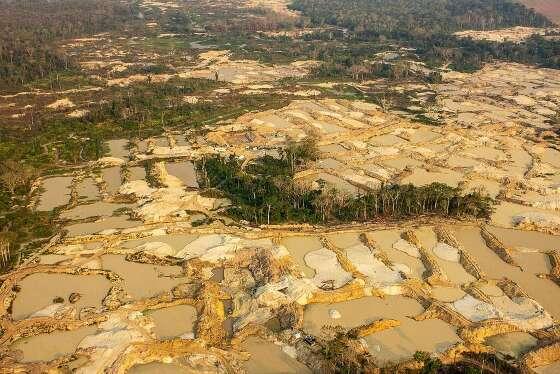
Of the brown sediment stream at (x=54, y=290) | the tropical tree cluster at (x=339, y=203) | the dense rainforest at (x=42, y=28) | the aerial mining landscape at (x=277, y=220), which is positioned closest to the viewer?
the aerial mining landscape at (x=277, y=220)

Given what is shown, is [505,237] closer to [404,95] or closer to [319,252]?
[319,252]

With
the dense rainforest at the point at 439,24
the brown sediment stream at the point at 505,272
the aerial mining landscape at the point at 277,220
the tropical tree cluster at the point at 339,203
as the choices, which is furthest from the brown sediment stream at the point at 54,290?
the dense rainforest at the point at 439,24

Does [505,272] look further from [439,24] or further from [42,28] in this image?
[42,28]

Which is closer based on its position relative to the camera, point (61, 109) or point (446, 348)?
point (446, 348)

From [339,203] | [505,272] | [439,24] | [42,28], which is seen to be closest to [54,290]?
[339,203]

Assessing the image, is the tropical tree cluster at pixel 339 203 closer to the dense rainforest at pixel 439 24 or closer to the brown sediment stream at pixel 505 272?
the brown sediment stream at pixel 505 272

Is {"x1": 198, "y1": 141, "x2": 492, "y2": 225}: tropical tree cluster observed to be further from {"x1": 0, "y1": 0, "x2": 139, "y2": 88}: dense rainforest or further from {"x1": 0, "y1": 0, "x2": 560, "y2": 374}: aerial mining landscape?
{"x1": 0, "y1": 0, "x2": 139, "y2": 88}: dense rainforest

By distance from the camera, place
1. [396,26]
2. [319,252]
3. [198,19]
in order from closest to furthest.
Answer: [319,252]
[396,26]
[198,19]

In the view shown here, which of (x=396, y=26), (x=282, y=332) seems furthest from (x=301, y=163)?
(x=396, y=26)

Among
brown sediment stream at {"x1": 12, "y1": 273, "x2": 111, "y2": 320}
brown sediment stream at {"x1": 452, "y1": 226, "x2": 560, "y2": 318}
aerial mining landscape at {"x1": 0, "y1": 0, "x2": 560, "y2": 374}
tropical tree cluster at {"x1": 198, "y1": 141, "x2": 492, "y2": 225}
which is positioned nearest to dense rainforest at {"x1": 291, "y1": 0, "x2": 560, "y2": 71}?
aerial mining landscape at {"x1": 0, "y1": 0, "x2": 560, "y2": 374}
